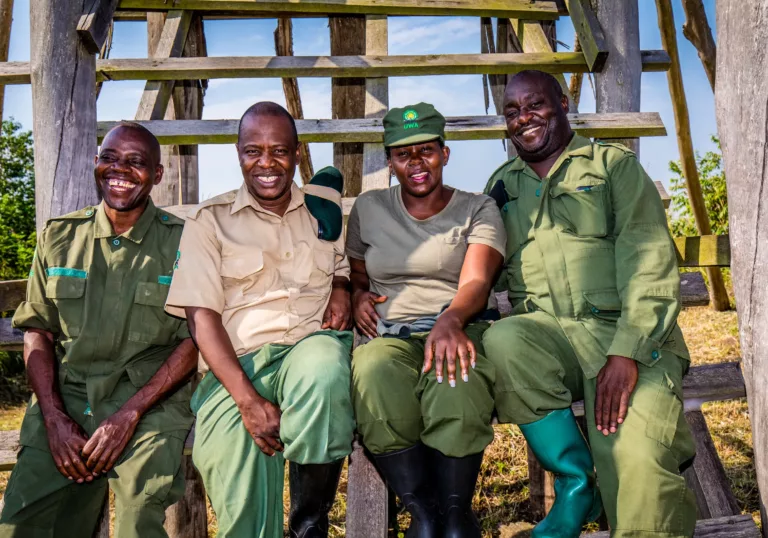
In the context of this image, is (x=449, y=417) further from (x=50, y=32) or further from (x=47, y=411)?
(x=50, y=32)

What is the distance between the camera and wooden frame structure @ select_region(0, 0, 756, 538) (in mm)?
2852

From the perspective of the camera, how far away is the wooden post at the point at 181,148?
4742mm

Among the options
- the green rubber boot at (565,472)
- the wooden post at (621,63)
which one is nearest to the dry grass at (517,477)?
the green rubber boot at (565,472)

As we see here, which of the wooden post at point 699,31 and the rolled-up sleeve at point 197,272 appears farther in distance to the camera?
the wooden post at point 699,31

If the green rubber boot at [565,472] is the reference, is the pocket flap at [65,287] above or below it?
above

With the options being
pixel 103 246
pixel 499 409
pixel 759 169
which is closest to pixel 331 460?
pixel 499 409

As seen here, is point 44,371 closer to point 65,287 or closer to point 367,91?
point 65,287

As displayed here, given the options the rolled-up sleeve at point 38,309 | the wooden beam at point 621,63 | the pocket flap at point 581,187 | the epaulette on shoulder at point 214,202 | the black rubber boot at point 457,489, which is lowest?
the black rubber boot at point 457,489

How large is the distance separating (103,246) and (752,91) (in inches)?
97.1

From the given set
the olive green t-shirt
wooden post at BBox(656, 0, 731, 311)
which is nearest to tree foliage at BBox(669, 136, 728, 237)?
wooden post at BBox(656, 0, 731, 311)

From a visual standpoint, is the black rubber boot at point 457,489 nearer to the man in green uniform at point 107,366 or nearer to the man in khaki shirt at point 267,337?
the man in khaki shirt at point 267,337

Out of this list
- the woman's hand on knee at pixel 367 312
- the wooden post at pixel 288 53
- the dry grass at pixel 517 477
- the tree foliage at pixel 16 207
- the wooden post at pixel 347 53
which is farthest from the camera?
the tree foliage at pixel 16 207

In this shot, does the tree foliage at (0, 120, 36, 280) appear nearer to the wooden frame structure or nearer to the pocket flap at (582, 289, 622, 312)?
the wooden frame structure

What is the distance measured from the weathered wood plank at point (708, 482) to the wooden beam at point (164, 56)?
10.5ft
